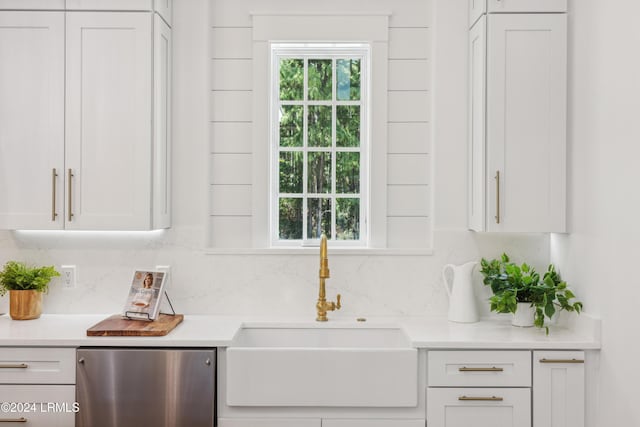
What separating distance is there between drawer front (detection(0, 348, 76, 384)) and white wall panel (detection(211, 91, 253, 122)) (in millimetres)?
1291

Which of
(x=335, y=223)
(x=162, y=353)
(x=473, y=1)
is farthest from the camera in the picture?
(x=335, y=223)

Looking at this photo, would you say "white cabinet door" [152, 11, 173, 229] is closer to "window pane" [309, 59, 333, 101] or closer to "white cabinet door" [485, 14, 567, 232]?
"window pane" [309, 59, 333, 101]

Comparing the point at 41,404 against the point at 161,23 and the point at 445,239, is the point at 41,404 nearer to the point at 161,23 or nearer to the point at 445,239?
the point at 161,23

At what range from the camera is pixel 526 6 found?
249 cm

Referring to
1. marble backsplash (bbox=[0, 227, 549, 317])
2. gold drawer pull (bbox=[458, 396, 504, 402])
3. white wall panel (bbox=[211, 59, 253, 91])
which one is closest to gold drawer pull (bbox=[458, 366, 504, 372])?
gold drawer pull (bbox=[458, 396, 504, 402])

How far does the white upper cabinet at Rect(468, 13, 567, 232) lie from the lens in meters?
2.50

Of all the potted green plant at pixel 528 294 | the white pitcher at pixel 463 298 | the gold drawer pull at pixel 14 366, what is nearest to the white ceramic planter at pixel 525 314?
the potted green plant at pixel 528 294

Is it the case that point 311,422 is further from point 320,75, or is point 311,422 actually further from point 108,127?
point 320,75

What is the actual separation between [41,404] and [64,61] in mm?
1471

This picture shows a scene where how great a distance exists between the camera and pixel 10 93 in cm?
254

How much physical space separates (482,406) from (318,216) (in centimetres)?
123

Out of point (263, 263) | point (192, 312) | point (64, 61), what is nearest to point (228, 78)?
point (64, 61)

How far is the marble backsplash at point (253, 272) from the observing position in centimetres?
281

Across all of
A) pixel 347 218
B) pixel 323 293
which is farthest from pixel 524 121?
pixel 323 293
